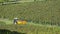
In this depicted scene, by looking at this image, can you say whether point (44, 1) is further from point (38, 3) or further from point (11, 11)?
point (11, 11)

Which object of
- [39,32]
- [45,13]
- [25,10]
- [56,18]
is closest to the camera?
[39,32]

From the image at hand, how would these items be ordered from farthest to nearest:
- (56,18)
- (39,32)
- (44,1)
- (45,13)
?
(44,1)
(45,13)
(56,18)
(39,32)

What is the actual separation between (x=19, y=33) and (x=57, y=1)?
11192 millimetres

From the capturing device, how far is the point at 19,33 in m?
8.98

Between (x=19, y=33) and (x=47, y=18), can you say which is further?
(x=47, y=18)

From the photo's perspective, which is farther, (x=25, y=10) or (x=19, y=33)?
(x=25, y=10)

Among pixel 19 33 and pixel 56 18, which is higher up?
pixel 19 33

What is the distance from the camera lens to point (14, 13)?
59.9 feet

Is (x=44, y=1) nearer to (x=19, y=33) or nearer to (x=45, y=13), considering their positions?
(x=45, y=13)

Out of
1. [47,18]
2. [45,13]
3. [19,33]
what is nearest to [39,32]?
[19,33]

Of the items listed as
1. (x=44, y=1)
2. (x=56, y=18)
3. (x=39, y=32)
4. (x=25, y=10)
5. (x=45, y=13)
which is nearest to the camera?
(x=39, y=32)

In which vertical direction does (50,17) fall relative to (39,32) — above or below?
below

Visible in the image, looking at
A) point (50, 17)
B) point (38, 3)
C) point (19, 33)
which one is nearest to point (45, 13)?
point (50, 17)

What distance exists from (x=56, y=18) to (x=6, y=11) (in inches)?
230
